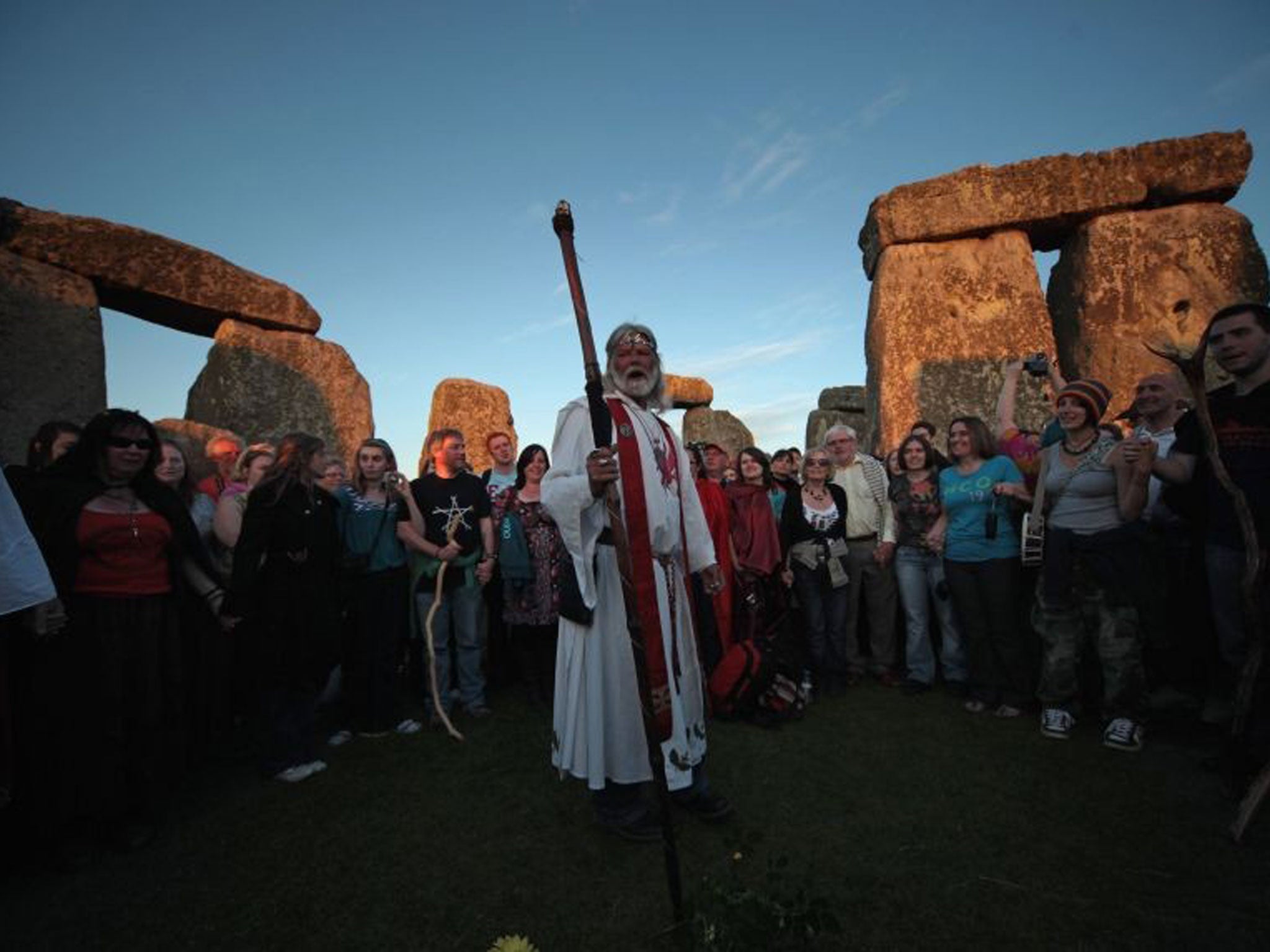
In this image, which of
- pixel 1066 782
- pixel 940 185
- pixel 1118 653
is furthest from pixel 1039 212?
pixel 1066 782

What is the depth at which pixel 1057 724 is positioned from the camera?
3227mm

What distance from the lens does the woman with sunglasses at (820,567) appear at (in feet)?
13.9

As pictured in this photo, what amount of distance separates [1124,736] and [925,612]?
1.28 m

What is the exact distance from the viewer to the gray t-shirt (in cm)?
321

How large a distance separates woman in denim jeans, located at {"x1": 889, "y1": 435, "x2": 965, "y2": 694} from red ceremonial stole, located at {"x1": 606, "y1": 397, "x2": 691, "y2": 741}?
280 centimetres

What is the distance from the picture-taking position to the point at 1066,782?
269 centimetres

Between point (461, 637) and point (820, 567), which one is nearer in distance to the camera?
point (461, 637)

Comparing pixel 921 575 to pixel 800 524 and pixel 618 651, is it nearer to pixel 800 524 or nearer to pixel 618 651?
pixel 800 524

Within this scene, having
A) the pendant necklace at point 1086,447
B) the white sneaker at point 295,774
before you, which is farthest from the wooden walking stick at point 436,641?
the pendant necklace at point 1086,447

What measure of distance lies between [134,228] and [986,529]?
351 inches

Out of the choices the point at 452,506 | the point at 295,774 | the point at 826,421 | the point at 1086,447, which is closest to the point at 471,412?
the point at 452,506

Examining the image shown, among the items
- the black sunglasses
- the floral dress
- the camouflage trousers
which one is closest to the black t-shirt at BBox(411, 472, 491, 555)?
the floral dress

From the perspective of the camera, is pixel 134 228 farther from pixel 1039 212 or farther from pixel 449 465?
pixel 1039 212

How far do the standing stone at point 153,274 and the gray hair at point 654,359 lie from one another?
266 inches
